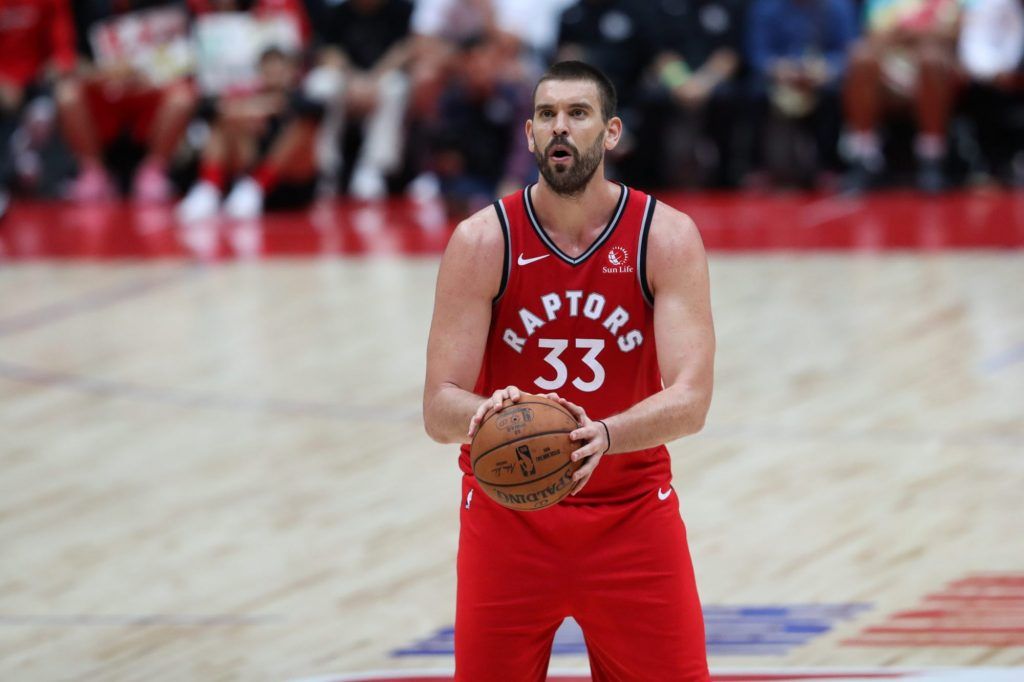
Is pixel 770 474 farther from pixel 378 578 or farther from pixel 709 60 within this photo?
pixel 709 60

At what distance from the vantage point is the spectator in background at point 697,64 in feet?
46.0

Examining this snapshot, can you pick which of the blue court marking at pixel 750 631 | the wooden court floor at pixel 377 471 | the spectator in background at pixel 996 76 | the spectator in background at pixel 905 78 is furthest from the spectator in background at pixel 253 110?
the blue court marking at pixel 750 631

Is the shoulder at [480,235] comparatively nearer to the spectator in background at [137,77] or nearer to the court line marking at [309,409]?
the court line marking at [309,409]

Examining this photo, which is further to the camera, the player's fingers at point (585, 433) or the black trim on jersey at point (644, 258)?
the black trim on jersey at point (644, 258)

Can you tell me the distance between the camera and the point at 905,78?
44.3 ft

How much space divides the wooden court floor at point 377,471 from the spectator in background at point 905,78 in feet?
8.04

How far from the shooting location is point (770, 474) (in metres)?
7.01

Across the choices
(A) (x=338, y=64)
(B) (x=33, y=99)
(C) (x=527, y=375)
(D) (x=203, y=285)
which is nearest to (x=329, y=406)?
(D) (x=203, y=285)

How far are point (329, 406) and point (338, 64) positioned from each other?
22.1 ft

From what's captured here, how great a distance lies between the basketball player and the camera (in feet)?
11.8

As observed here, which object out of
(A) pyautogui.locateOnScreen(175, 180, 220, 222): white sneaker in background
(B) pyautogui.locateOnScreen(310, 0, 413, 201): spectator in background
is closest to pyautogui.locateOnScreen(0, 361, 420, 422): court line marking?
(A) pyautogui.locateOnScreen(175, 180, 220, 222): white sneaker in background

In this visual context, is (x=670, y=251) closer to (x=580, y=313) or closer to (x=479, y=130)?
(x=580, y=313)

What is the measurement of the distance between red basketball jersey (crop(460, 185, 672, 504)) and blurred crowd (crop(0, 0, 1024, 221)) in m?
10.2

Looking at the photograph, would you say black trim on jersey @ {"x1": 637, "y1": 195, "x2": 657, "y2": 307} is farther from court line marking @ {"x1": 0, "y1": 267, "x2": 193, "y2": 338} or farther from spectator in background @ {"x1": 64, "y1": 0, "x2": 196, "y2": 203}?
spectator in background @ {"x1": 64, "y1": 0, "x2": 196, "y2": 203}
